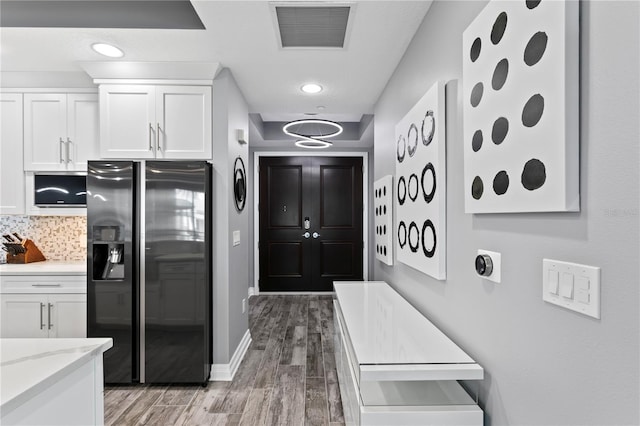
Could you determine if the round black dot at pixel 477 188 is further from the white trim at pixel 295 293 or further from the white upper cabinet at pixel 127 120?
the white trim at pixel 295 293

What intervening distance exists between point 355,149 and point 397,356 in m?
4.61

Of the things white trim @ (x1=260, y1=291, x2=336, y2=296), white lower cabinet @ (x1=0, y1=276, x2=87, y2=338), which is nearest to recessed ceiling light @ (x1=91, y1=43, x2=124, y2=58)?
white lower cabinet @ (x1=0, y1=276, x2=87, y2=338)

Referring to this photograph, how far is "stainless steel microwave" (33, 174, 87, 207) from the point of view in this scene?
3.18m

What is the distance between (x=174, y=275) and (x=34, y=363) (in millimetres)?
1755

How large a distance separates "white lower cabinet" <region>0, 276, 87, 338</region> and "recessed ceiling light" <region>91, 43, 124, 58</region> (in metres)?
1.76

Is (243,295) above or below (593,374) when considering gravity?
below

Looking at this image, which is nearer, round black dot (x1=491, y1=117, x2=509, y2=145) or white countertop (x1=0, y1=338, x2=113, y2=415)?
white countertop (x1=0, y1=338, x2=113, y2=415)

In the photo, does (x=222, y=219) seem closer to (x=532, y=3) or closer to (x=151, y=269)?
(x=151, y=269)

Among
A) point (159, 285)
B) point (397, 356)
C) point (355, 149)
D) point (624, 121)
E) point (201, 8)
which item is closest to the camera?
point (624, 121)

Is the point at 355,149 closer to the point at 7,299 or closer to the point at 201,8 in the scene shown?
the point at 201,8

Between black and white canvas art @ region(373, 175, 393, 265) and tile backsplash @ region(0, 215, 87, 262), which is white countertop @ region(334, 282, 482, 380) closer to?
black and white canvas art @ region(373, 175, 393, 265)

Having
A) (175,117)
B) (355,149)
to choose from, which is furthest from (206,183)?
(355,149)

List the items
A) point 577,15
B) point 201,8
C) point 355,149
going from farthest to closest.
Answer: point 355,149, point 201,8, point 577,15

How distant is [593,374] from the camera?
86cm
